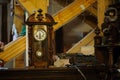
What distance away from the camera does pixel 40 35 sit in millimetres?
3383

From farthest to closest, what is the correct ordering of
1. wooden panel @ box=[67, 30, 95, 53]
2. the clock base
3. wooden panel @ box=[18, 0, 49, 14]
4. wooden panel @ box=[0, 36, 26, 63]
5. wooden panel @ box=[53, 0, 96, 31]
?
wooden panel @ box=[67, 30, 95, 53] < wooden panel @ box=[53, 0, 96, 31] < wooden panel @ box=[0, 36, 26, 63] < wooden panel @ box=[18, 0, 49, 14] < the clock base

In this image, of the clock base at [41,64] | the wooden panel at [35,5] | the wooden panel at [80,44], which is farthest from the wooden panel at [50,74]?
the wooden panel at [80,44]

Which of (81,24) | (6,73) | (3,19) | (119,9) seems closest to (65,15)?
(119,9)

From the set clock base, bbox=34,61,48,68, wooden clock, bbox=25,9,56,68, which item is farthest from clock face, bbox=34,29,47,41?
clock base, bbox=34,61,48,68

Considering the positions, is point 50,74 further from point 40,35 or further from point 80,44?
point 80,44

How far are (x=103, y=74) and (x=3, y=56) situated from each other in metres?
1.48

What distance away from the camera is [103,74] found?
3.20 metres

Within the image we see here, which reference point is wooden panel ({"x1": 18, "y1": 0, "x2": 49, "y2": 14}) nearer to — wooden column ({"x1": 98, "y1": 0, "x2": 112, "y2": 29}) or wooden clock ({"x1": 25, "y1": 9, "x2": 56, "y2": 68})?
wooden clock ({"x1": 25, "y1": 9, "x2": 56, "y2": 68})

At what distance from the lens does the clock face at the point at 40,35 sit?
337 centimetres

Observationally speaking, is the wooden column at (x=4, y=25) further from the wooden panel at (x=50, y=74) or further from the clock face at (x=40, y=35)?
the wooden panel at (x=50, y=74)

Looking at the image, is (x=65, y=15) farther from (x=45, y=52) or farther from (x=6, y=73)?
(x=6, y=73)

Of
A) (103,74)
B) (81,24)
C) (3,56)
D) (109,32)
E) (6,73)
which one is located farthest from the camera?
(81,24)

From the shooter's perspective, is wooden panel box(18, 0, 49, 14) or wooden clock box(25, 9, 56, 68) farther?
wooden panel box(18, 0, 49, 14)

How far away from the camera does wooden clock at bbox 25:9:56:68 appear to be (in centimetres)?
334
